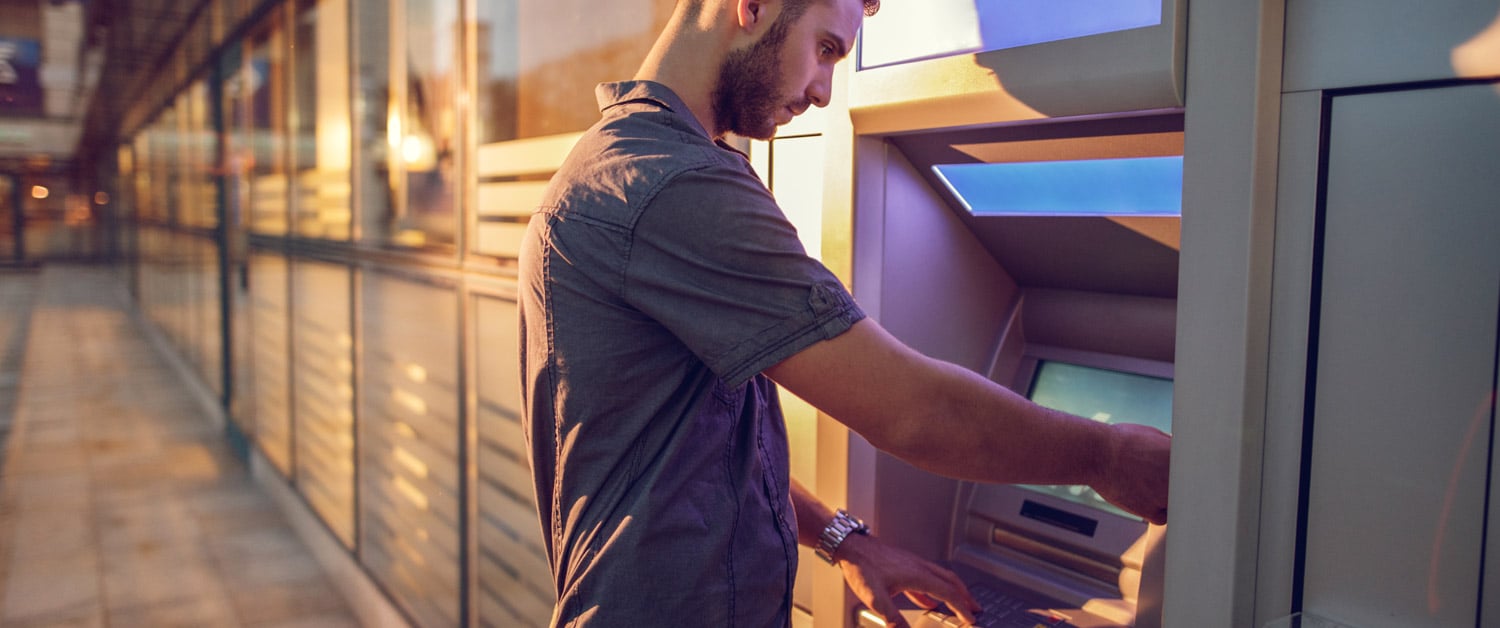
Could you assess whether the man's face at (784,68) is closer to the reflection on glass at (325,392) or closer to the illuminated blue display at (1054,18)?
the illuminated blue display at (1054,18)

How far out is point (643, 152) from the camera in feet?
3.42

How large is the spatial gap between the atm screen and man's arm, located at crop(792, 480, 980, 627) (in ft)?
0.80

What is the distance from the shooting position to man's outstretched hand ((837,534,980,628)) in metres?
1.27

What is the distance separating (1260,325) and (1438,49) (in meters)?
0.27

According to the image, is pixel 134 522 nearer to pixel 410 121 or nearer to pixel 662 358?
pixel 410 121

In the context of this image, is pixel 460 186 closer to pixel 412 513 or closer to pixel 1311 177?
pixel 412 513

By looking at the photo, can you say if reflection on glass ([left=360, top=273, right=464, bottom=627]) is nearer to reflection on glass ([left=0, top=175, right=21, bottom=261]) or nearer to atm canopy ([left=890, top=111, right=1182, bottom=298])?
atm canopy ([left=890, top=111, right=1182, bottom=298])

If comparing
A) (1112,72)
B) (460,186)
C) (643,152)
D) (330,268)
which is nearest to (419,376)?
(460,186)

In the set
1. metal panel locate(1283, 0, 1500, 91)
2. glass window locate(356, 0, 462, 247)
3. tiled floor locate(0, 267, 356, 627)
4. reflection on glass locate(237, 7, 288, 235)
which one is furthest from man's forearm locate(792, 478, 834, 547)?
reflection on glass locate(237, 7, 288, 235)

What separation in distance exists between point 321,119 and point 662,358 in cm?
444

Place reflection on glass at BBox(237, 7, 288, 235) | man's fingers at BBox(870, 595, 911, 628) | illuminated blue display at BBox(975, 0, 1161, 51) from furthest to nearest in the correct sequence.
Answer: reflection on glass at BBox(237, 7, 288, 235) < man's fingers at BBox(870, 595, 911, 628) < illuminated blue display at BBox(975, 0, 1161, 51)

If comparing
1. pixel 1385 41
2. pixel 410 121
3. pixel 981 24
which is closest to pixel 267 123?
pixel 410 121

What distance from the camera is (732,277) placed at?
968mm

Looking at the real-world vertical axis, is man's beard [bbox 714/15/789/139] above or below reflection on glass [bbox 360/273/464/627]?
above
